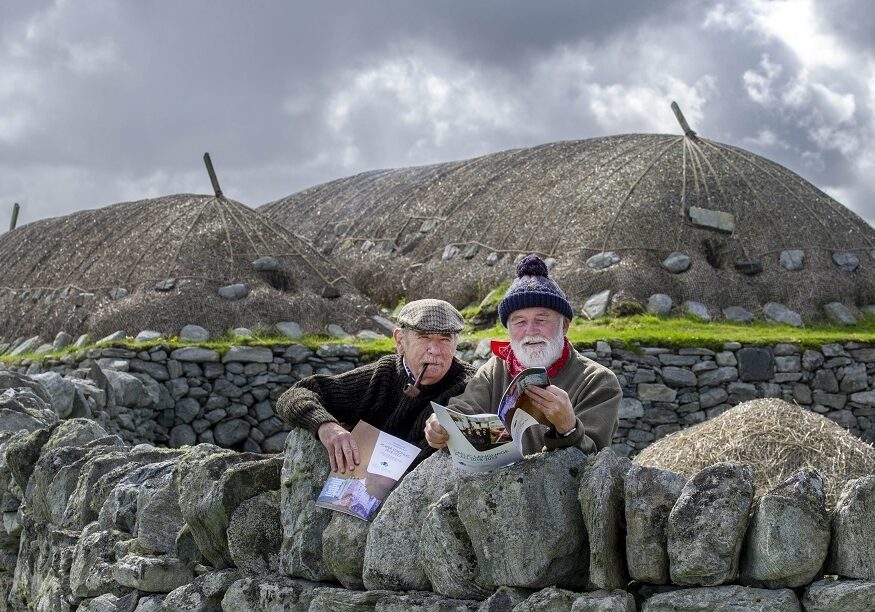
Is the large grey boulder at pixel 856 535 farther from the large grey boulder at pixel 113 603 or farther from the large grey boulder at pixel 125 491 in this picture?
the large grey boulder at pixel 125 491

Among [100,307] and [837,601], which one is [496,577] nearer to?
[837,601]

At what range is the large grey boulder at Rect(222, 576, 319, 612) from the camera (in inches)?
168

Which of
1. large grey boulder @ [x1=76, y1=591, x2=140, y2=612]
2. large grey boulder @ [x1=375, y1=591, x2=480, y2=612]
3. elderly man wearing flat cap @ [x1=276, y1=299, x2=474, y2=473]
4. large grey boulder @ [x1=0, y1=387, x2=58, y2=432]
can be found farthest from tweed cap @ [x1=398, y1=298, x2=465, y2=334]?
large grey boulder @ [x1=0, y1=387, x2=58, y2=432]

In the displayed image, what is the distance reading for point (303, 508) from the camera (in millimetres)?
4492

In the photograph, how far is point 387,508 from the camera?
4031 millimetres

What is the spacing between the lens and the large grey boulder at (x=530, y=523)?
3.44 metres

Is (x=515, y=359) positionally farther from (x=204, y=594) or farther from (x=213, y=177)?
(x=213, y=177)

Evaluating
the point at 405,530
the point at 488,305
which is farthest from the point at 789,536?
the point at 488,305

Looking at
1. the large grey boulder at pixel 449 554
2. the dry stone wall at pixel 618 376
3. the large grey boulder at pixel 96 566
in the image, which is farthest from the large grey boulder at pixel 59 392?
the large grey boulder at pixel 449 554

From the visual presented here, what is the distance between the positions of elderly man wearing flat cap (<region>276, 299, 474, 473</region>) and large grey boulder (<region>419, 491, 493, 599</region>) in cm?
98

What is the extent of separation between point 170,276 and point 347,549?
14.8 m

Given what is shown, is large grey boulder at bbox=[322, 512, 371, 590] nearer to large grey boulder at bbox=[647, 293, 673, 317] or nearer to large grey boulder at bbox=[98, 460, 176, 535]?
large grey boulder at bbox=[98, 460, 176, 535]

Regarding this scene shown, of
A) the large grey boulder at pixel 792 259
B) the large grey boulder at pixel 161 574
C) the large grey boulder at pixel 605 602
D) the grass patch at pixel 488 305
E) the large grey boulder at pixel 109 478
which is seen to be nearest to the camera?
the large grey boulder at pixel 605 602

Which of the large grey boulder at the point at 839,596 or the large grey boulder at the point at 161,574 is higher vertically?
the large grey boulder at the point at 839,596
